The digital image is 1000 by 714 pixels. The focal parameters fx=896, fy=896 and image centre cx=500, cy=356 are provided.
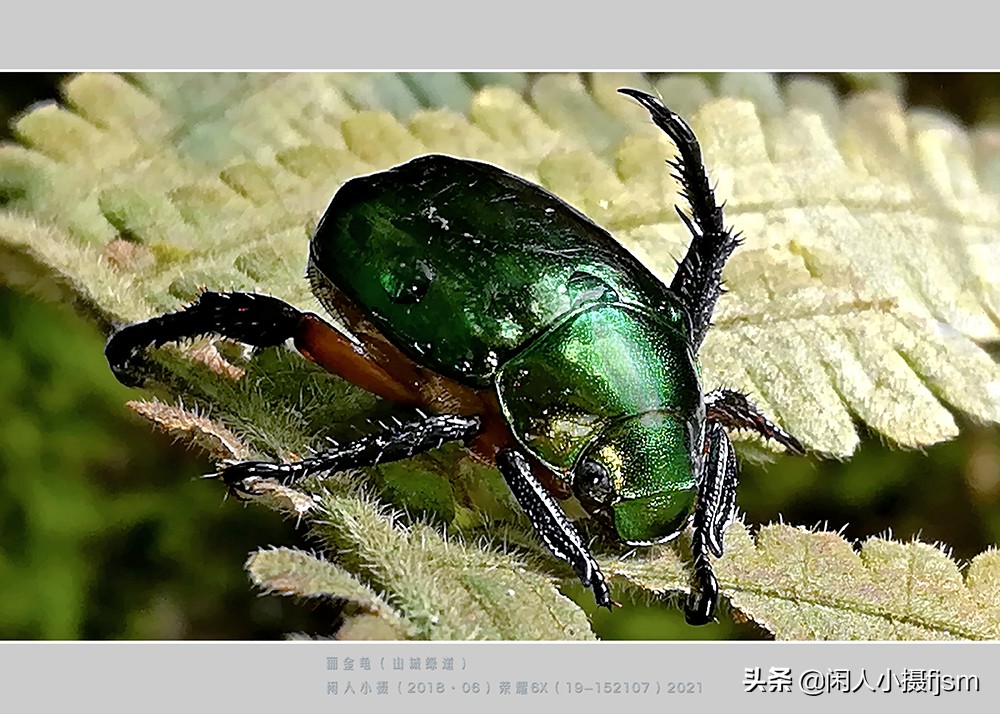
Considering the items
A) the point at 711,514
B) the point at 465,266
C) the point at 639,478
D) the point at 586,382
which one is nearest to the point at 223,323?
the point at 465,266

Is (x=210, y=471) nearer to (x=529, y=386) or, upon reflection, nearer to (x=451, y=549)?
(x=451, y=549)

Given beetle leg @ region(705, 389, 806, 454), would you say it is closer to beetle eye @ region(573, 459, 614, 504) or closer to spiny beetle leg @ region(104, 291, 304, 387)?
beetle eye @ region(573, 459, 614, 504)

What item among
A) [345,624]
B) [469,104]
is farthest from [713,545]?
[469,104]

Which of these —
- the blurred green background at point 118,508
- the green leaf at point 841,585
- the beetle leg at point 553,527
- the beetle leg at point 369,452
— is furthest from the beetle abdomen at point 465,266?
the blurred green background at point 118,508

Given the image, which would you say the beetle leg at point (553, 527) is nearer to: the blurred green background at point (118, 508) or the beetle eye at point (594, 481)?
the beetle eye at point (594, 481)

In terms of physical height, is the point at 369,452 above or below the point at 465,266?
below

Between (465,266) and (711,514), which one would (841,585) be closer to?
(711,514)

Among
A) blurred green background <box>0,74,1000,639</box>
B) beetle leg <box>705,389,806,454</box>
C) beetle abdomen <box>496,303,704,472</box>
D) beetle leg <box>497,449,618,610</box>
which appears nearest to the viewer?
beetle leg <box>497,449,618,610</box>

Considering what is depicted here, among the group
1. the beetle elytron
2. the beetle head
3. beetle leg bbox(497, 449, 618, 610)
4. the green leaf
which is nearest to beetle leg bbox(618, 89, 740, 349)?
Answer: the beetle elytron
